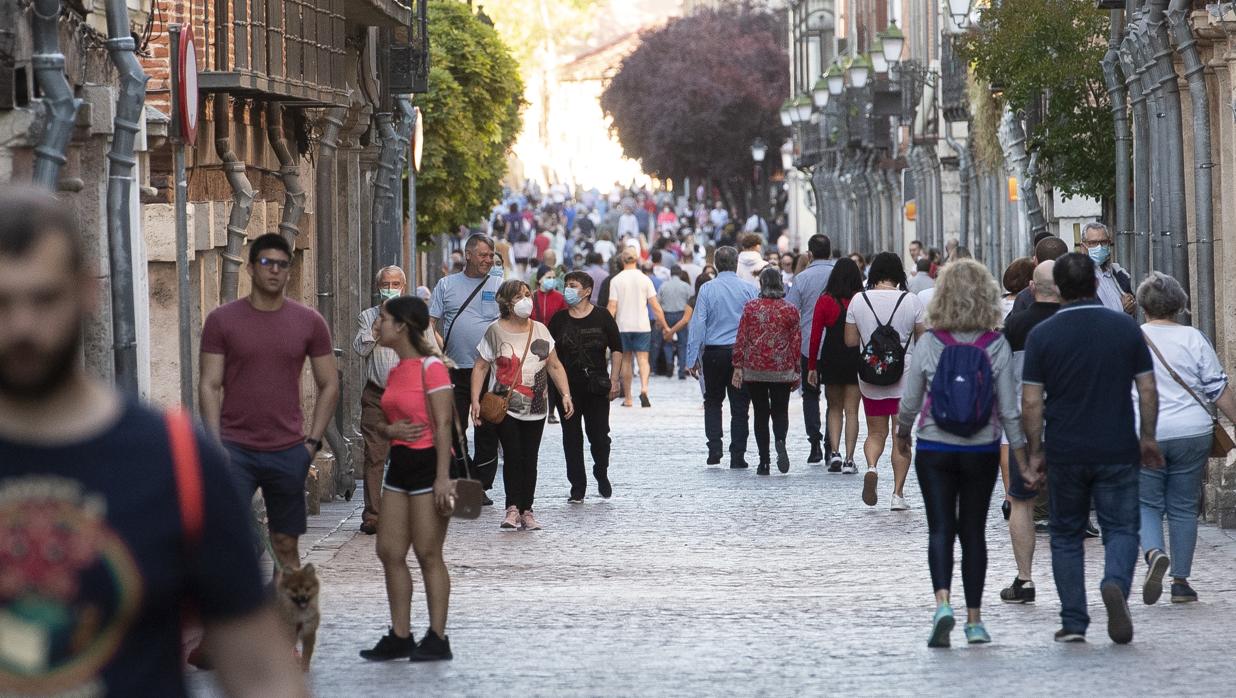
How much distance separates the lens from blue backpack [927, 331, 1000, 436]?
30.4 feet

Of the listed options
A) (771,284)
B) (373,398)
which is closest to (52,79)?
(373,398)

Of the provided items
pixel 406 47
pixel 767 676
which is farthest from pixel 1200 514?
pixel 406 47

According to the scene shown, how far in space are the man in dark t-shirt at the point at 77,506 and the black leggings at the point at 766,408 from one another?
50.8 feet

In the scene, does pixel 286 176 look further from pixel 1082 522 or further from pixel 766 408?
pixel 1082 522

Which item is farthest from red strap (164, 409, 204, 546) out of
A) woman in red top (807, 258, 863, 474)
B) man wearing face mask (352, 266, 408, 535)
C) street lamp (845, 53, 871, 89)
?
street lamp (845, 53, 871, 89)

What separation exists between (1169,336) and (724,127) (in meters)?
68.2

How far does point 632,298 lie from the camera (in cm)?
2698

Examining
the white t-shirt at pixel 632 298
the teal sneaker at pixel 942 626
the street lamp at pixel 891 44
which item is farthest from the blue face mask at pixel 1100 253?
the street lamp at pixel 891 44

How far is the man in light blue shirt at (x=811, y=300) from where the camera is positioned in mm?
19047

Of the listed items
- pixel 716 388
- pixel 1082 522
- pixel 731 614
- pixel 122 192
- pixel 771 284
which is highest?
pixel 122 192

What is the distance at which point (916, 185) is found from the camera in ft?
164

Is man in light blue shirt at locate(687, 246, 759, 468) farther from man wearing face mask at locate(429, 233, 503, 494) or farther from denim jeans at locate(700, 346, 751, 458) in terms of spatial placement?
man wearing face mask at locate(429, 233, 503, 494)

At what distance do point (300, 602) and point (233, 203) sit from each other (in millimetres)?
7057

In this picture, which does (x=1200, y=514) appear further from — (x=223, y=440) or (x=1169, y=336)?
(x=223, y=440)
